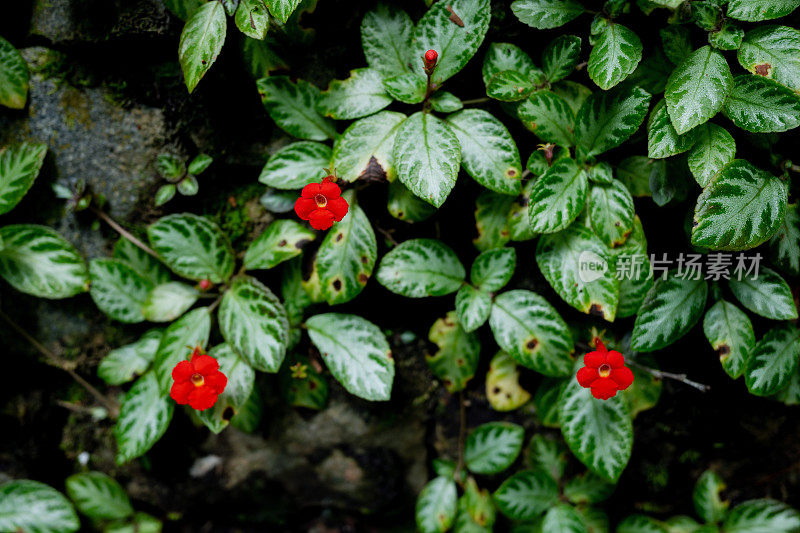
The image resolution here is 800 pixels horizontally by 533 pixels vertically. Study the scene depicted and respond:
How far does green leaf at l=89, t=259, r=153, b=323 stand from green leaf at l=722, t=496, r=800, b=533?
2.49 meters

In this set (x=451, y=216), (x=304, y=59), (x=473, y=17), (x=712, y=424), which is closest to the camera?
(x=473, y=17)

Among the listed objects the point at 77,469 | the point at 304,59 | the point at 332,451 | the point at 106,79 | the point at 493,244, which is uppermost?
the point at 304,59

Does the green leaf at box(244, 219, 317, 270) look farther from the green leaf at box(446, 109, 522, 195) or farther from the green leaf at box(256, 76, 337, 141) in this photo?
the green leaf at box(446, 109, 522, 195)

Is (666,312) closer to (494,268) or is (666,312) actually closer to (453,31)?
(494,268)

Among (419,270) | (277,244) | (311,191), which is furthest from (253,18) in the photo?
(419,270)

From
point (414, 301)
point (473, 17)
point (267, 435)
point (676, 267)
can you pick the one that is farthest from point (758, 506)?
point (473, 17)

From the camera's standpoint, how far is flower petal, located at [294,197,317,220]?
1.36 metres

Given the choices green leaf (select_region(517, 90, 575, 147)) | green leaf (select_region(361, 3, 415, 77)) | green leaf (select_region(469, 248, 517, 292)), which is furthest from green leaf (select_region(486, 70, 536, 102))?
green leaf (select_region(469, 248, 517, 292))

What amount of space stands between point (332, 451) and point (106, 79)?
165 centimetres

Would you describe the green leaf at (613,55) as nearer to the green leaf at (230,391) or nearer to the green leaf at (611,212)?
the green leaf at (611,212)

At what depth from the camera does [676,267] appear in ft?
5.73

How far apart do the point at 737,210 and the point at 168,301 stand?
6.07 ft

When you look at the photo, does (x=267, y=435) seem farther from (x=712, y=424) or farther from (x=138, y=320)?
(x=712, y=424)

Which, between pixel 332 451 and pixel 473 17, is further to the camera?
pixel 332 451
